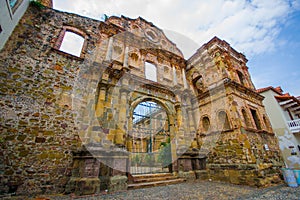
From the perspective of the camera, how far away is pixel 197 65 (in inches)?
397

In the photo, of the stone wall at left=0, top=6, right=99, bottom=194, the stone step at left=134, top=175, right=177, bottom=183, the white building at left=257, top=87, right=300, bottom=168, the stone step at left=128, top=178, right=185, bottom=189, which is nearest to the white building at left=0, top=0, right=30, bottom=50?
the stone wall at left=0, top=6, right=99, bottom=194

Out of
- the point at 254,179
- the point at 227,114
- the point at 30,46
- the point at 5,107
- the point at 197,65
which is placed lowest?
the point at 254,179

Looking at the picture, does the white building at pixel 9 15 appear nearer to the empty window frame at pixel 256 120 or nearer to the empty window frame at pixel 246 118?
the empty window frame at pixel 246 118

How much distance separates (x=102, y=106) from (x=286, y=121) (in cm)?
1503

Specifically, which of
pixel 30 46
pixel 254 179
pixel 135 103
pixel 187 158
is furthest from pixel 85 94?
pixel 254 179

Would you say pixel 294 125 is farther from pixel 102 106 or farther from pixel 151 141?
pixel 102 106

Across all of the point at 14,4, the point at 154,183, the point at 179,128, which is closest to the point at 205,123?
the point at 179,128

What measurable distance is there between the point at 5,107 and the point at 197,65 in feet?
34.1

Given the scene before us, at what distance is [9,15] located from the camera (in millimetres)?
5070

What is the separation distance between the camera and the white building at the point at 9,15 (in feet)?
15.3

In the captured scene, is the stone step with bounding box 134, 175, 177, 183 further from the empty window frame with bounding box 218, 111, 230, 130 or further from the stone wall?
the empty window frame with bounding box 218, 111, 230, 130

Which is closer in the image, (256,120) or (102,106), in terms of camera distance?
(102,106)

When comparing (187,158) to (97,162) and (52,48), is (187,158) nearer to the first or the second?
(97,162)

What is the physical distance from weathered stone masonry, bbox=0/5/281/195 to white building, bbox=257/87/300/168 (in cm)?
505
